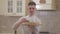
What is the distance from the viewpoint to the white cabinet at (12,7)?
2.17m

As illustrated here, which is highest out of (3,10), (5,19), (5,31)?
(3,10)

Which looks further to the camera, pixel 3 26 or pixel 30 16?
pixel 3 26

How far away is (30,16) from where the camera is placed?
2.86ft

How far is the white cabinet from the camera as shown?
217 centimetres

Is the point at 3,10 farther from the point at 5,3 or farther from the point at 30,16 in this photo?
the point at 30,16

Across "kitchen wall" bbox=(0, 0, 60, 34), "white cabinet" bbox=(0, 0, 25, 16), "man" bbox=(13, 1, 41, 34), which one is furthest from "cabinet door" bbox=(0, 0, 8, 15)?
"man" bbox=(13, 1, 41, 34)

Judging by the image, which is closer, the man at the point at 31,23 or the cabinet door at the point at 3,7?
the man at the point at 31,23

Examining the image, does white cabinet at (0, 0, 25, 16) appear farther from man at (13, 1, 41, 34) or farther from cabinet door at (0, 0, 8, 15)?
man at (13, 1, 41, 34)

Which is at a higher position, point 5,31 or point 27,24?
point 27,24

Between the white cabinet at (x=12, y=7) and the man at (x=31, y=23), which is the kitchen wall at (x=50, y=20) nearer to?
the white cabinet at (x=12, y=7)

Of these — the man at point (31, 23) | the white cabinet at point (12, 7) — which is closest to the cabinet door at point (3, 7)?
the white cabinet at point (12, 7)

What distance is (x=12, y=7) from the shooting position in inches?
86.2

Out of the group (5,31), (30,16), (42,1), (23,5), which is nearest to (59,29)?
(42,1)

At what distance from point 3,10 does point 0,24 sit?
22 cm
